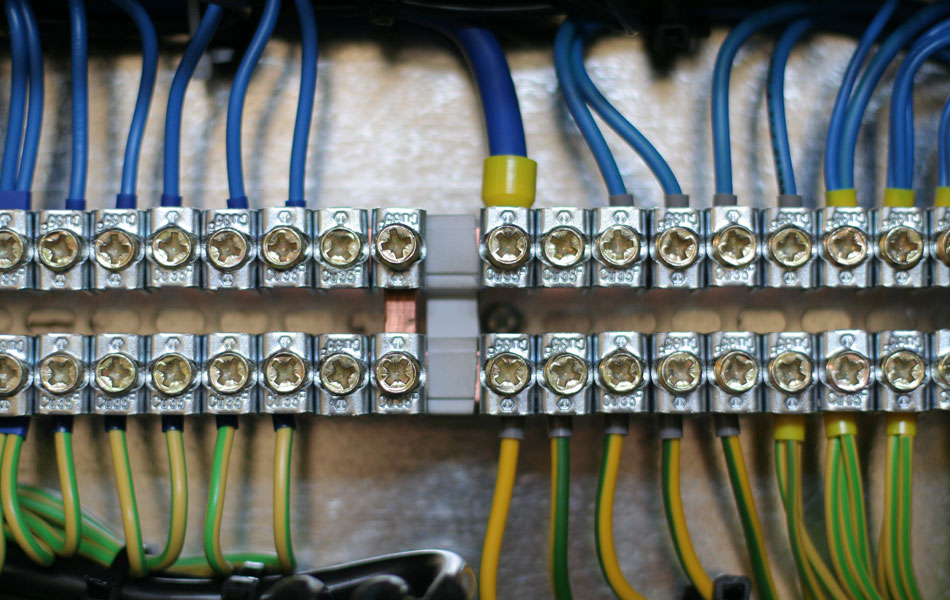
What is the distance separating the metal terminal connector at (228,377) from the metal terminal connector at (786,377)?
0.52 m

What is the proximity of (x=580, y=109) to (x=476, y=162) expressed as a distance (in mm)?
139

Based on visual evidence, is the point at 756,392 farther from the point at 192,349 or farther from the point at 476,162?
the point at 192,349

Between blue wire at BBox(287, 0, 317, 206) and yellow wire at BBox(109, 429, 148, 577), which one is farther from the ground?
blue wire at BBox(287, 0, 317, 206)

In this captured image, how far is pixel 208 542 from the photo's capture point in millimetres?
700

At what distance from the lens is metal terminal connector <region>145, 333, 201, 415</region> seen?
2.32ft

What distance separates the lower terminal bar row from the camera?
27.7 inches

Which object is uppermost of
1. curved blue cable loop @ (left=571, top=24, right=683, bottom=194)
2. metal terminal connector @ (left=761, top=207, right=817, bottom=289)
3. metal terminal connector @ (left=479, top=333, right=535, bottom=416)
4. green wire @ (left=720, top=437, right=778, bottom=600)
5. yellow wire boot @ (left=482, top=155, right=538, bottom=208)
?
curved blue cable loop @ (left=571, top=24, right=683, bottom=194)

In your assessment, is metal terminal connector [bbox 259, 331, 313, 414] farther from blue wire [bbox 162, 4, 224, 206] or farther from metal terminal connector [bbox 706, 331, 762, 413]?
metal terminal connector [bbox 706, 331, 762, 413]

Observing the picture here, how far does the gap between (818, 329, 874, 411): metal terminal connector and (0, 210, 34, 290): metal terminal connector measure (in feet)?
2.68

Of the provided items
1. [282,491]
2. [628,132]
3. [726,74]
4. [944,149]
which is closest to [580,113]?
[628,132]

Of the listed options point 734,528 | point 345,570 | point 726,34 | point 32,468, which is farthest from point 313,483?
point 726,34

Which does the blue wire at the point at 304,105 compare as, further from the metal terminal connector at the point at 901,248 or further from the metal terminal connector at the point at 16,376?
the metal terminal connector at the point at 901,248

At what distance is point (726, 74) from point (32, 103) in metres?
0.74

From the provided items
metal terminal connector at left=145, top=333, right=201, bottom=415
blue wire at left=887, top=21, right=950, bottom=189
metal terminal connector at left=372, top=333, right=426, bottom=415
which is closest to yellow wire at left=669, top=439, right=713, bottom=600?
metal terminal connector at left=372, top=333, right=426, bottom=415
